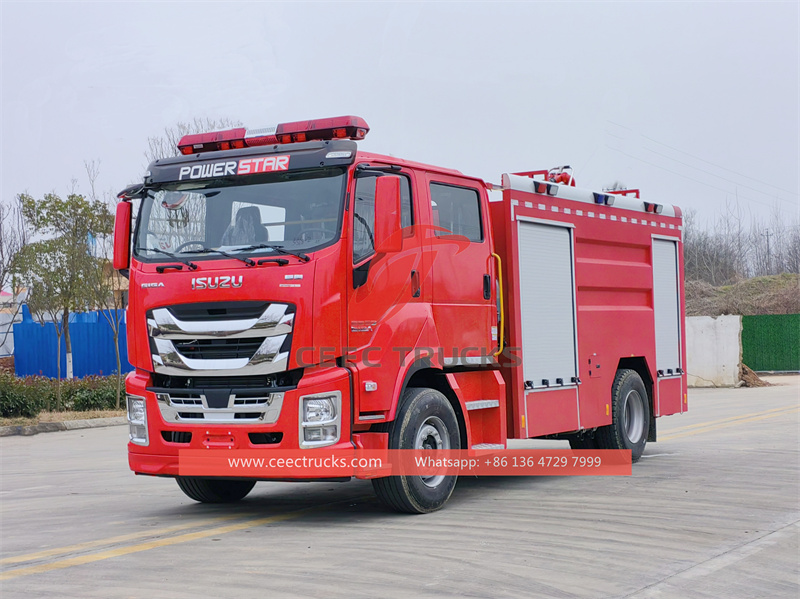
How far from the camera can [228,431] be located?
24.3 ft

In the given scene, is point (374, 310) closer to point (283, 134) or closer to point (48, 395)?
point (283, 134)

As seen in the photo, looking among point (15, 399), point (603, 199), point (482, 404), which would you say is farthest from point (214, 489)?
point (15, 399)

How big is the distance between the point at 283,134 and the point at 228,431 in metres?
2.56

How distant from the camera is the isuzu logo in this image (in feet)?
24.2

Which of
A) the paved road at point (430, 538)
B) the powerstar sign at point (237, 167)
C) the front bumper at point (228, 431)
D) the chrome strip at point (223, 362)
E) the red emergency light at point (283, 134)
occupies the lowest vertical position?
the paved road at point (430, 538)

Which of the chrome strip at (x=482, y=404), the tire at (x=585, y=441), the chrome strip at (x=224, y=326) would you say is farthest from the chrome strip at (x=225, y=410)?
the tire at (x=585, y=441)

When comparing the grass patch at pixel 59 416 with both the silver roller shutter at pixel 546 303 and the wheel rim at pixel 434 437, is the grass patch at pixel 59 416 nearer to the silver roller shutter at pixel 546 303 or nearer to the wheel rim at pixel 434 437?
the silver roller shutter at pixel 546 303

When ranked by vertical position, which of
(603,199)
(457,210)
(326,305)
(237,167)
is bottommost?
(326,305)

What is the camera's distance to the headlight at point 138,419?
7.85 m

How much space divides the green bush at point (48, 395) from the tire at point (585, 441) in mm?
12586

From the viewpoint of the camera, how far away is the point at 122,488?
10.5 metres

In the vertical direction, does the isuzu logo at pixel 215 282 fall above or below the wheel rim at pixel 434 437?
above

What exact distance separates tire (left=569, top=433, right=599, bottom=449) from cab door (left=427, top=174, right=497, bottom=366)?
119 inches

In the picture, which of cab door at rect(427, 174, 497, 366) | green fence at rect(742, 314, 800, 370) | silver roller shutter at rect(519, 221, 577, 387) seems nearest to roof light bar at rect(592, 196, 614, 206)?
silver roller shutter at rect(519, 221, 577, 387)
